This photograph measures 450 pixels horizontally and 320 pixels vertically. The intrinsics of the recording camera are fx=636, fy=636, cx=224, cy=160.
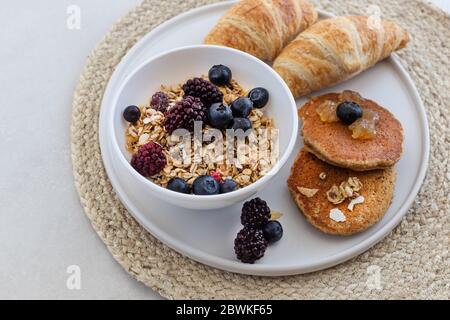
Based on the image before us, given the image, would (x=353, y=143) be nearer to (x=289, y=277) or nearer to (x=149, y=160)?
(x=289, y=277)

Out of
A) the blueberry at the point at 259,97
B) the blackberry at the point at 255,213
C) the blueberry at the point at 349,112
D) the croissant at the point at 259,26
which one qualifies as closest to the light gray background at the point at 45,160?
the blackberry at the point at 255,213

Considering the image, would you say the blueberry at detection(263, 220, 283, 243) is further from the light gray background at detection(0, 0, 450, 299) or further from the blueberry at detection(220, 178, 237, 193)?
the light gray background at detection(0, 0, 450, 299)

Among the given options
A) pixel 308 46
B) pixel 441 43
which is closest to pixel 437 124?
pixel 441 43

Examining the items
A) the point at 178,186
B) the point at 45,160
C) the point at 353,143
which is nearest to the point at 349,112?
the point at 353,143

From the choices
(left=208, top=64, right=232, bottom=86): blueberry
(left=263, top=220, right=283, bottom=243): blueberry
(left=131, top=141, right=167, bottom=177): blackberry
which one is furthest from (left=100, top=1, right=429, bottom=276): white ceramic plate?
(left=208, top=64, right=232, bottom=86): blueberry

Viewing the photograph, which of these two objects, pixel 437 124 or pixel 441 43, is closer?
pixel 437 124
